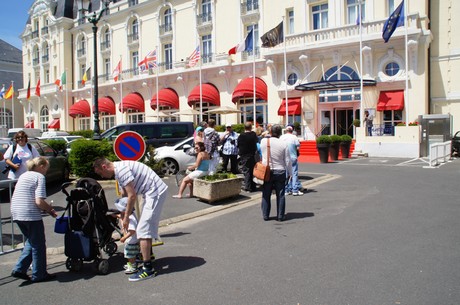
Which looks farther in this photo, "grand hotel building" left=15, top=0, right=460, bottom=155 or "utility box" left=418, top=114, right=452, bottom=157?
"grand hotel building" left=15, top=0, right=460, bottom=155

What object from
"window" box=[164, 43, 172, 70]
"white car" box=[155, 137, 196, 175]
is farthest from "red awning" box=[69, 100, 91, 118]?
"white car" box=[155, 137, 196, 175]

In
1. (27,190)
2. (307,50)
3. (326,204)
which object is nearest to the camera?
(27,190)

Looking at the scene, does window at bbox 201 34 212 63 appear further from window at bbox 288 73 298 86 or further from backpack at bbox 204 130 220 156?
backpack at bbox 204 130 220 156

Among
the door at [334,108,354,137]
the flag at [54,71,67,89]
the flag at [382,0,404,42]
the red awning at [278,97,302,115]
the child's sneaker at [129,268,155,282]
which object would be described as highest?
the flag at [54,71,67,89]

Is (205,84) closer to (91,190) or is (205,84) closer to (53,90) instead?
(53,90)

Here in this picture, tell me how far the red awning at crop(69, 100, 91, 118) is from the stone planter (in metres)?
36.3

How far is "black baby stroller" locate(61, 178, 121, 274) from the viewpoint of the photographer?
17.1 feet

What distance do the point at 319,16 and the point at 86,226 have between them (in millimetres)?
25027

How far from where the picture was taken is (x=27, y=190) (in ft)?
16.7

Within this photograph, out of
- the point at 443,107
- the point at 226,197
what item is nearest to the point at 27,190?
the point at 226,197

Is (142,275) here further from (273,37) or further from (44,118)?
(44,118)

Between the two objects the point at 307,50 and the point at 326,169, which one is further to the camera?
the point at 307,50

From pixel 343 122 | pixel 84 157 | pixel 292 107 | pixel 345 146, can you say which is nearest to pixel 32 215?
pixel 84 157

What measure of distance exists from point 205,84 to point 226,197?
76.5ft
